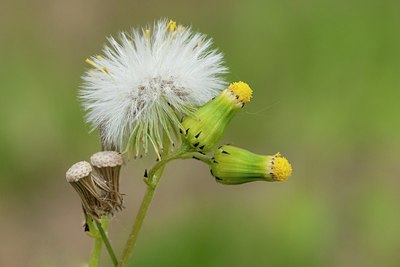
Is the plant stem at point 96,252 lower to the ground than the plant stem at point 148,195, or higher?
lower

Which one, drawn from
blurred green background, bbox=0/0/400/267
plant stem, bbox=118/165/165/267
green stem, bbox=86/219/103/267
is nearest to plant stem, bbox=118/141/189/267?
plant stem, bbox=118/165/165/267

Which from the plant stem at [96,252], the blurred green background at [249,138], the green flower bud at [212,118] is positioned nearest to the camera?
the green flower bud at [212,118]

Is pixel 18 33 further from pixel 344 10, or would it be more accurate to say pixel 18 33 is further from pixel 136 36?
pixel 136 36

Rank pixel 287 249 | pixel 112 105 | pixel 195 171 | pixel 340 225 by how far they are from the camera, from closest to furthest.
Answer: pixel 112 105 < pixel 287 249 < pixel 340 225 < pixel 195 171

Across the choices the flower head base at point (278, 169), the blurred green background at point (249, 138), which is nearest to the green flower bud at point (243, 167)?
the flower head base at point (278, 169)

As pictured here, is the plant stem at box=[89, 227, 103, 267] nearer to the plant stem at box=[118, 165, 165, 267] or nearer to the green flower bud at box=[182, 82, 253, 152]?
the plant stem at box=[118, 165, 165, 267]

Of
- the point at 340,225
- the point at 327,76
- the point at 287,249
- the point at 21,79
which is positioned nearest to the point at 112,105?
the point at 287,249

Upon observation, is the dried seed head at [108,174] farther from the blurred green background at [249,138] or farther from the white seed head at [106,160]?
the blurred green background at [249,138]
